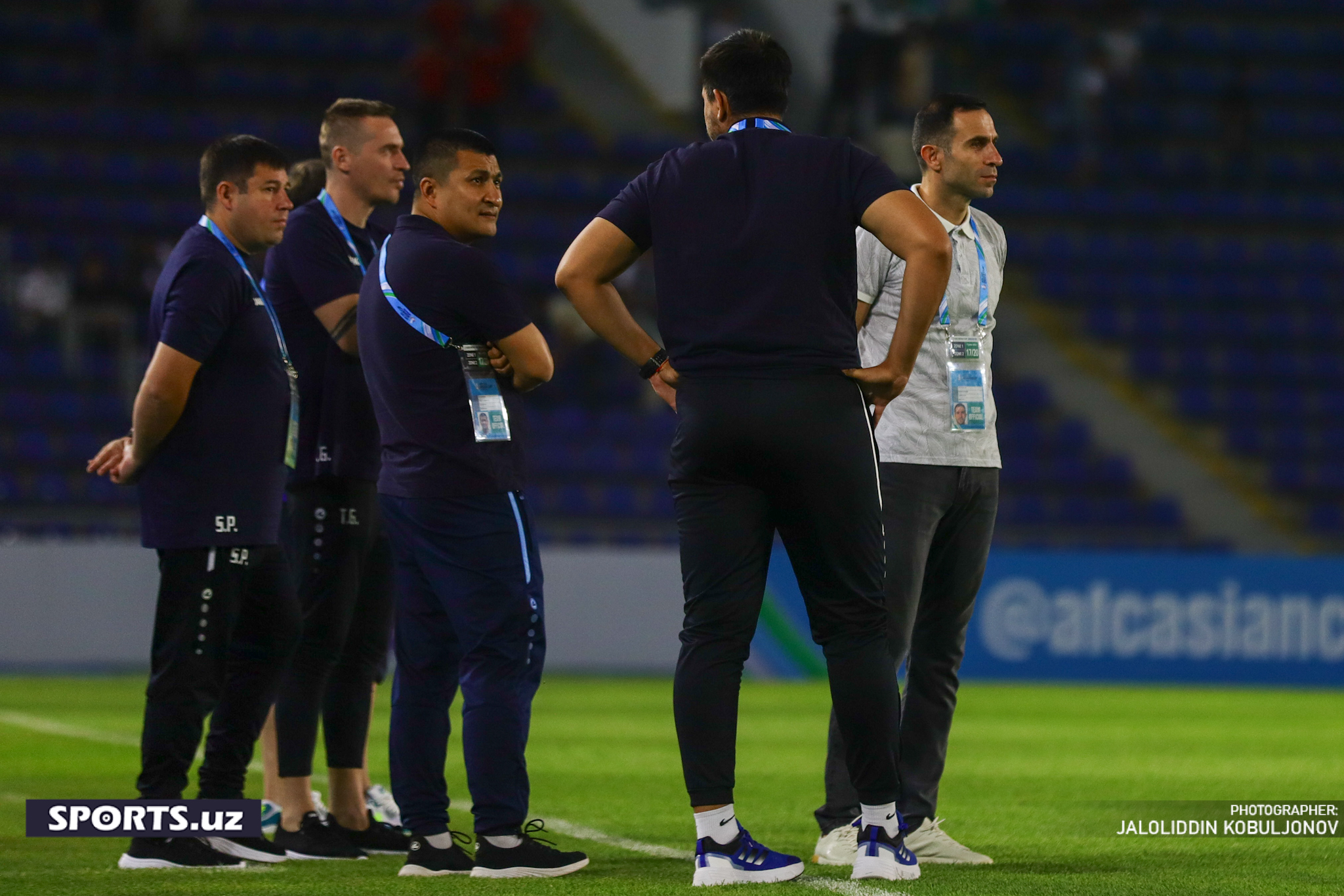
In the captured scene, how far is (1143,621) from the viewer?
46.9ft

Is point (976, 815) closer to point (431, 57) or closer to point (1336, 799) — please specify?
point (1336, 799)

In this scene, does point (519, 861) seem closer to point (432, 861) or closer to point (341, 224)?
→ point (432, 861)

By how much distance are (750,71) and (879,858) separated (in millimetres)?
2001

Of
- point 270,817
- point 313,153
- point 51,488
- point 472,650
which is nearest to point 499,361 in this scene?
point 472,650

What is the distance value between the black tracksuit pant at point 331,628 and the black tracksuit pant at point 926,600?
4.94ft

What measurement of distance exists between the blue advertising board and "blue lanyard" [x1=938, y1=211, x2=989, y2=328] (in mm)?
8797

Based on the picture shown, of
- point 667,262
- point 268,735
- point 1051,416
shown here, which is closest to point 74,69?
point 1051,416

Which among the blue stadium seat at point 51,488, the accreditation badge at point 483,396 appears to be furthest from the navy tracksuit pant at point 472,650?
the blue stadium seat at point 51,488

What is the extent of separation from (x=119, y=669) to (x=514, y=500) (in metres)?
9.80

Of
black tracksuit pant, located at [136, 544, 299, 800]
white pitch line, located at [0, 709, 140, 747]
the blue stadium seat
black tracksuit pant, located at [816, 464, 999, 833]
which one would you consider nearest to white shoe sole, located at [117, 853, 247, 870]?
black tracksuit pant, located at [136, 544, 299, 800]

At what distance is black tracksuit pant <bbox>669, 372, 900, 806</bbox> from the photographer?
4516mm

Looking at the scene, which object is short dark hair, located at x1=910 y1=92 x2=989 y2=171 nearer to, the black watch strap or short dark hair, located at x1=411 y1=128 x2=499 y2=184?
the black watch strap

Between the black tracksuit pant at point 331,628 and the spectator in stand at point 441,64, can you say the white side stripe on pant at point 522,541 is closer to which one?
the black tracksuit pant at point 331,628

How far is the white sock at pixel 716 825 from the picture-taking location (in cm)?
454
